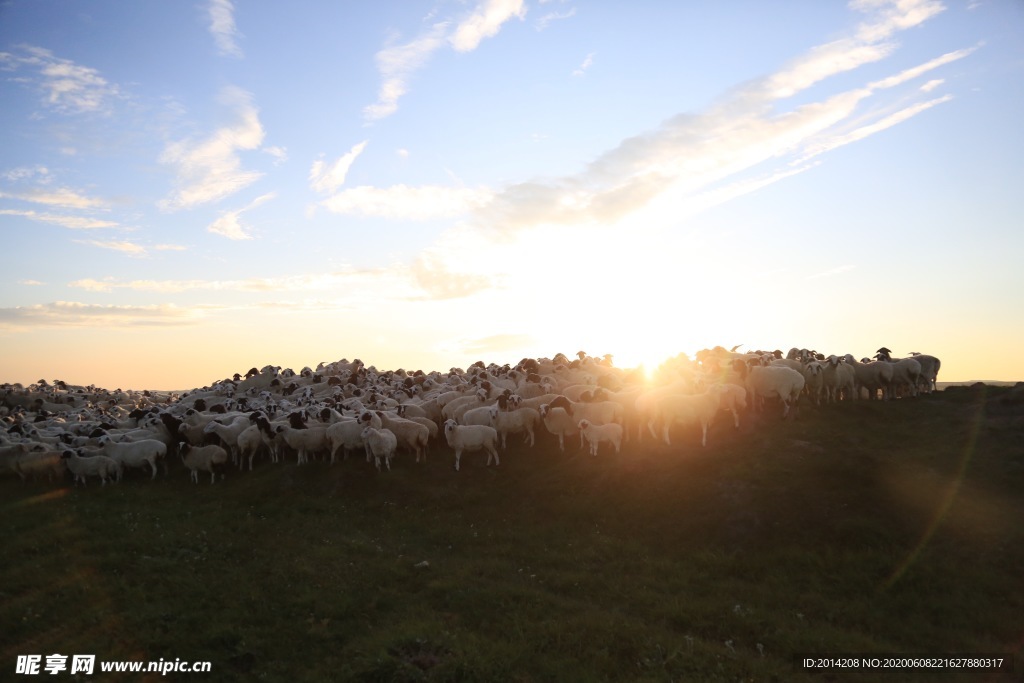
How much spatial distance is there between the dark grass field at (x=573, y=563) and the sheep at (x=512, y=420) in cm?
211

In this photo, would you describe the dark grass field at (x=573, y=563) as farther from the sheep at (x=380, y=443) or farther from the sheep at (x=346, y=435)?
the sheep at (x=346, y=435)

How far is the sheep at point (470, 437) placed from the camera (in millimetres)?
24500

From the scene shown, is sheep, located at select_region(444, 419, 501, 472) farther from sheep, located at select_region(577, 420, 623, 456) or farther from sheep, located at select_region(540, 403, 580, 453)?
sheep, located at select_region(577, 420, 623, 456)

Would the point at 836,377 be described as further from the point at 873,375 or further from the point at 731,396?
the point at 731,396

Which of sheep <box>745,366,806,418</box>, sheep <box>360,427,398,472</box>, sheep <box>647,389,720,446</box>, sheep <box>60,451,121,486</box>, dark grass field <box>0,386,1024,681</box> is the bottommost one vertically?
dark grass field <box>0,386,1024,681</box>

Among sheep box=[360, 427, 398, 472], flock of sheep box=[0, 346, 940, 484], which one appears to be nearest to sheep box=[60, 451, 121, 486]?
flock of sheep box=[0, 346, 940, 484]

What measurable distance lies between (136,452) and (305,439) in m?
7.39

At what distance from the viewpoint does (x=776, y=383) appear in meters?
25.2

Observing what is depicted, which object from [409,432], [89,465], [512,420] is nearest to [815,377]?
[512,420]

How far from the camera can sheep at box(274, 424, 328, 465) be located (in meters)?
26.4

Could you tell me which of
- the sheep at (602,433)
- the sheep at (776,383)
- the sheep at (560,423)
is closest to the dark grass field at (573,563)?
the sheep at (602,433)

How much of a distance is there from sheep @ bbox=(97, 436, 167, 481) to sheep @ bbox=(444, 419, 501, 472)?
41.7 feet

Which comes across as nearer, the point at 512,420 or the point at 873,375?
the point at 512,420

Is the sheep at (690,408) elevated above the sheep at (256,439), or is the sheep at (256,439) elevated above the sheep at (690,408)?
the sheep at (690,408)
